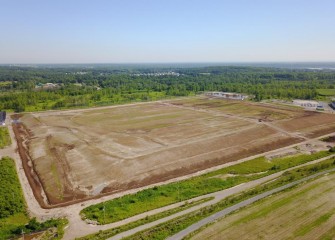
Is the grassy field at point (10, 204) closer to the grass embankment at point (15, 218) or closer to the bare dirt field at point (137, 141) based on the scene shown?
the grass embankment at point (15, 218)

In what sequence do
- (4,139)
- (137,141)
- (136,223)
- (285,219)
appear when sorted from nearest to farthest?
(136,223)
(285,219)
(137,141)
(4,139)

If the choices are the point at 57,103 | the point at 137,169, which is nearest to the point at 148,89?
the point at 57,103

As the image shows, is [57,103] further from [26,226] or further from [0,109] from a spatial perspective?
[26,226]

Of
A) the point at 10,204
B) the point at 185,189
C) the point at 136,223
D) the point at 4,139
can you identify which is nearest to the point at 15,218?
the point at 10,204

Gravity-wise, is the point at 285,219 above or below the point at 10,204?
above

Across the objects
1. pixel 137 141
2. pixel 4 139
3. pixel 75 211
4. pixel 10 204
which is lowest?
pixel 75 211

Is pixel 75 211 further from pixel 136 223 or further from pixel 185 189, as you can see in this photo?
pixel 185 189

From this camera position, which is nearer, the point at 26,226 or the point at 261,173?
the point at 26,226

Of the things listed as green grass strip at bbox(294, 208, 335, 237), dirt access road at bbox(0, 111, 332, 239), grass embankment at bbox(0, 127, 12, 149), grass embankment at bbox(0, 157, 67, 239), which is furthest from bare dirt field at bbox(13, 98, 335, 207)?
green grass strip at bbox(294, 208, 335, 237)
